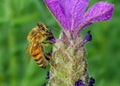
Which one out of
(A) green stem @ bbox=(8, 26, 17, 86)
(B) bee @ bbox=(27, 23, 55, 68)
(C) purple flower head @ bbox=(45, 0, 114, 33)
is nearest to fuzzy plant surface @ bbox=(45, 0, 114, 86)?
(C) purple flower head @ bbox=(45, 0, 114, 33)

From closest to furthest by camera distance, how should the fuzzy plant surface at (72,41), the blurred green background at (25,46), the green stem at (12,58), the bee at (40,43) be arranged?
1. the fuzzy plant surface at (72,41)
2. the bee at (40,43)
3. the blurred green background at (25,46)
4. the green stem at (12,58)

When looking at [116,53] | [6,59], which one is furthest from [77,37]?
[116,53]

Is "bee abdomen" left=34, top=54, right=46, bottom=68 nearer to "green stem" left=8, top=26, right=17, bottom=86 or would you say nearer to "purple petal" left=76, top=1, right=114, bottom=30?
"purple petal" left=76, top=1, right=114, bottom=30

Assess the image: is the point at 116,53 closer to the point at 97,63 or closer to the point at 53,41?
the point at 97,63

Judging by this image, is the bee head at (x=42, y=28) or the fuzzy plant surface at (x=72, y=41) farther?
the bee head at (x=42, y=28)

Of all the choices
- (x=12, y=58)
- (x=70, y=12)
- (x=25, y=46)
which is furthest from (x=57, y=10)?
(x=25, y=46)

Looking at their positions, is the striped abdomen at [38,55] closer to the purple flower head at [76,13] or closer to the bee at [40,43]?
the bee at [40,43]

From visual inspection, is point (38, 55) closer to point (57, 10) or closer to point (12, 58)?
point (57, 10)

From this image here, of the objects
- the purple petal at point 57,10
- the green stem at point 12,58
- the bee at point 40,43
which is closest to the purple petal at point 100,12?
the purple petal at point 57,10
